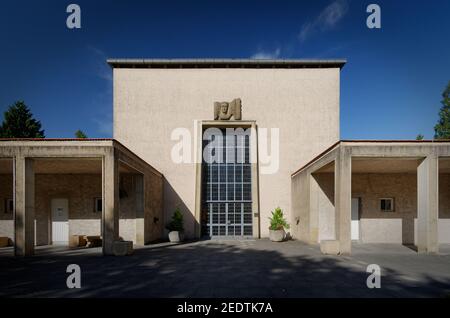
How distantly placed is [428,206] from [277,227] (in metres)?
8.33

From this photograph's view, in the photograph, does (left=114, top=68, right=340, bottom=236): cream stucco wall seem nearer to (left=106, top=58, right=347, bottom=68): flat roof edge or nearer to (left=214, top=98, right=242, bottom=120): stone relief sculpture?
(left=106, top=58, right=347, bottom=68): flat roof edge

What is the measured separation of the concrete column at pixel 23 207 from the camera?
11945 mm

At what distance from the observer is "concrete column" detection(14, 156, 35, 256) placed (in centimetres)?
1195

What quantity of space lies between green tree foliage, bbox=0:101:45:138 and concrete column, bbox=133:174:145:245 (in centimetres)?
3260

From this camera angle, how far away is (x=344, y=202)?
1184 cm

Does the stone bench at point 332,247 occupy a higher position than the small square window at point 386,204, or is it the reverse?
the small square window at point 386,204

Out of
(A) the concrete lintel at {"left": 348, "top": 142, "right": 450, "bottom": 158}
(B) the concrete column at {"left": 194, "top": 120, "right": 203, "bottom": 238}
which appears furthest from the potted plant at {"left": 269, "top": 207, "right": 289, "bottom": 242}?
(A) the concrete lintel at {"left": 348, "top": 142, "right": 450, "bottom": 158}

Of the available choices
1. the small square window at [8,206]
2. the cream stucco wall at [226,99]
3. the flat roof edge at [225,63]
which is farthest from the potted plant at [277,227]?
the small square window at [8,206]

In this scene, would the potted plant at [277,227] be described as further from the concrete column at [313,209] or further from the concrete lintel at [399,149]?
the concrete lintel at [399,149]

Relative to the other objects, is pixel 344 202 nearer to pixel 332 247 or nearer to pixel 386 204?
pixel 332 247

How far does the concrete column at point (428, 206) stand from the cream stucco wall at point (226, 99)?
29.0 feet

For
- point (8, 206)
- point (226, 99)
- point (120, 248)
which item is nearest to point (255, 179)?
point (226, 99)
